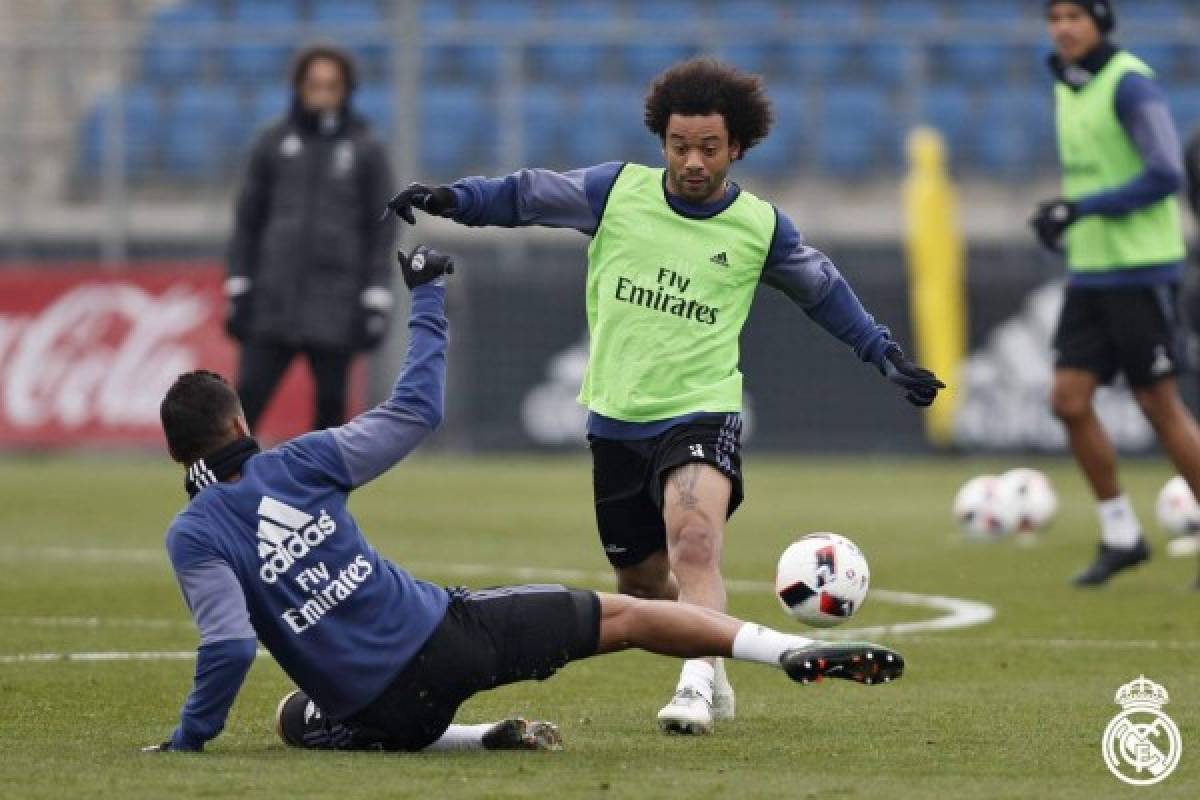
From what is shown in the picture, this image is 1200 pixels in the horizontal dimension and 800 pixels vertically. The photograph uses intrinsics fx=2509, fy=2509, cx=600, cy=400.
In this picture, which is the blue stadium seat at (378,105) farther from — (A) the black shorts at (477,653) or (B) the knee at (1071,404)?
(A) the black shorts at (477,653)

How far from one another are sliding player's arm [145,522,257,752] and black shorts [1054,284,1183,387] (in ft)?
18.6

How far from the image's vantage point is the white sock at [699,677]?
6477mm

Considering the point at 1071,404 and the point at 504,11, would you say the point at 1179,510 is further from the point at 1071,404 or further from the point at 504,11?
the point at 504,11

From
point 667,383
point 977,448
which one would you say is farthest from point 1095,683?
point 977,448

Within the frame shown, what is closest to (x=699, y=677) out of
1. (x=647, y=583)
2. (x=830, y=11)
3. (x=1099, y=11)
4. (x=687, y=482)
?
(x=687, y=482)

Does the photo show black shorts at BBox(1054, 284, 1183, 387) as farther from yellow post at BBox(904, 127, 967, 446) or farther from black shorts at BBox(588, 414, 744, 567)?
yellow post at BBox(904, 127, 967, 446)

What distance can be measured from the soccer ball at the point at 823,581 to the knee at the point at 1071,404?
375 centimetres

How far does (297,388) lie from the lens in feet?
68.0

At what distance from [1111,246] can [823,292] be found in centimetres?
392

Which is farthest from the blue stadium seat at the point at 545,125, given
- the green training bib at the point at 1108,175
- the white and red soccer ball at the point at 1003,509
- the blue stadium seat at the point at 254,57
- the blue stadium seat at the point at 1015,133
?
the green training bib at the point at 1108,175

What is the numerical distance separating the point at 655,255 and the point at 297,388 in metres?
14.1

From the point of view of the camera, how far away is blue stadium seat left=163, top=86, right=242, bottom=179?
22.9m

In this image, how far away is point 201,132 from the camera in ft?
75.6

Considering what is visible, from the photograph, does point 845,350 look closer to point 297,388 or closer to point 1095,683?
point 297,388
